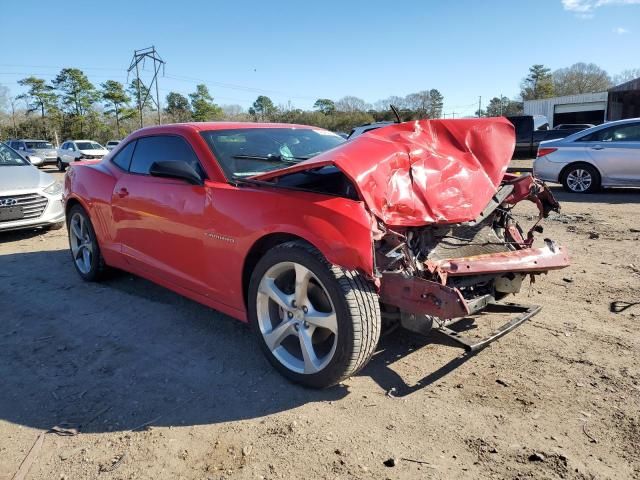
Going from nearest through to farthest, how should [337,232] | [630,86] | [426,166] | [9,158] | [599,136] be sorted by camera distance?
[337,232]
[426,166]
[9,158]
[599,136]
[630,86]

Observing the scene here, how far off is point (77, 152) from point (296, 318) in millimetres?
28021

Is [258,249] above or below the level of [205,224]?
below

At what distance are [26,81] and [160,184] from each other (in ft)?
201

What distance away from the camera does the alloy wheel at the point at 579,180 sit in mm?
10008

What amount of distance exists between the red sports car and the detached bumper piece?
12 millimetres

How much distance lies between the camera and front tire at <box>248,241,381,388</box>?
8.50 feet

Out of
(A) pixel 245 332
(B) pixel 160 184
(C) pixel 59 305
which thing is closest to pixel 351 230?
(A) pixel 245 332

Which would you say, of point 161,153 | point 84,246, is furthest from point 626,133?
point 84,246

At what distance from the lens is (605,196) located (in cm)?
966

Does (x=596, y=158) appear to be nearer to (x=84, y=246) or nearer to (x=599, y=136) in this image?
(x=599, y=136)

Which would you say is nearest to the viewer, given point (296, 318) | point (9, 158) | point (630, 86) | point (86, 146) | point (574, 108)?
point (296, 318)

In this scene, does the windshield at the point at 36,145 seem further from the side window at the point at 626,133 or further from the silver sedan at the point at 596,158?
the side window at the point at 626,133

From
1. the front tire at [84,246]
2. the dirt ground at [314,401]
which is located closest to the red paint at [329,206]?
the dirt ground at [314,401]

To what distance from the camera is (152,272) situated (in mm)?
4086
